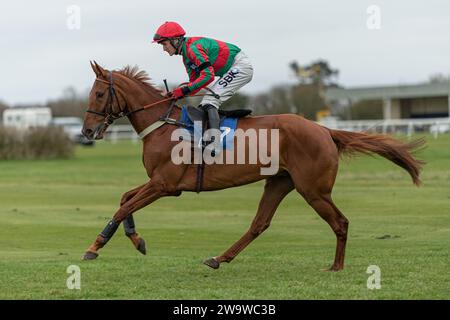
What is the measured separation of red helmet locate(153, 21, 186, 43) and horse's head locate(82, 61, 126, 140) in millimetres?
852

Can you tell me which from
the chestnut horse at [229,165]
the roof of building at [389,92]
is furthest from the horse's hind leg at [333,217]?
Result: the roof of building at [389,92]

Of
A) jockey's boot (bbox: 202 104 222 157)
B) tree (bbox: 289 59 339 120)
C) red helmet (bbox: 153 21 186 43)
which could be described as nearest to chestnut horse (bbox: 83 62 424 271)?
jockey's boot (bbox: 202 104 222 157)

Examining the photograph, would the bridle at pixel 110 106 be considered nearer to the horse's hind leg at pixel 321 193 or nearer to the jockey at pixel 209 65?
the jockey at pixel 209 65

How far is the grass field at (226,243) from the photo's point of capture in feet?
30.1

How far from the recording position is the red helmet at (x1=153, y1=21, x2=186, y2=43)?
10977mm

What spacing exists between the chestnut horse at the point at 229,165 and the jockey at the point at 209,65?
0.38 meters

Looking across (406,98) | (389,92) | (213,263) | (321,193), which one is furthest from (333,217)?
(406,98)

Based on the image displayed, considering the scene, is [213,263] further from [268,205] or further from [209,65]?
[209,65]

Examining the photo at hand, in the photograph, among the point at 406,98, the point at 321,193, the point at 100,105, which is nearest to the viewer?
the point at 321,193

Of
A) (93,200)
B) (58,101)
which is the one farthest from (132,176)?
(58,101)

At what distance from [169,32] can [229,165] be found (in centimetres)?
180

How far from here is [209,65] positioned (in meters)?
10.9
